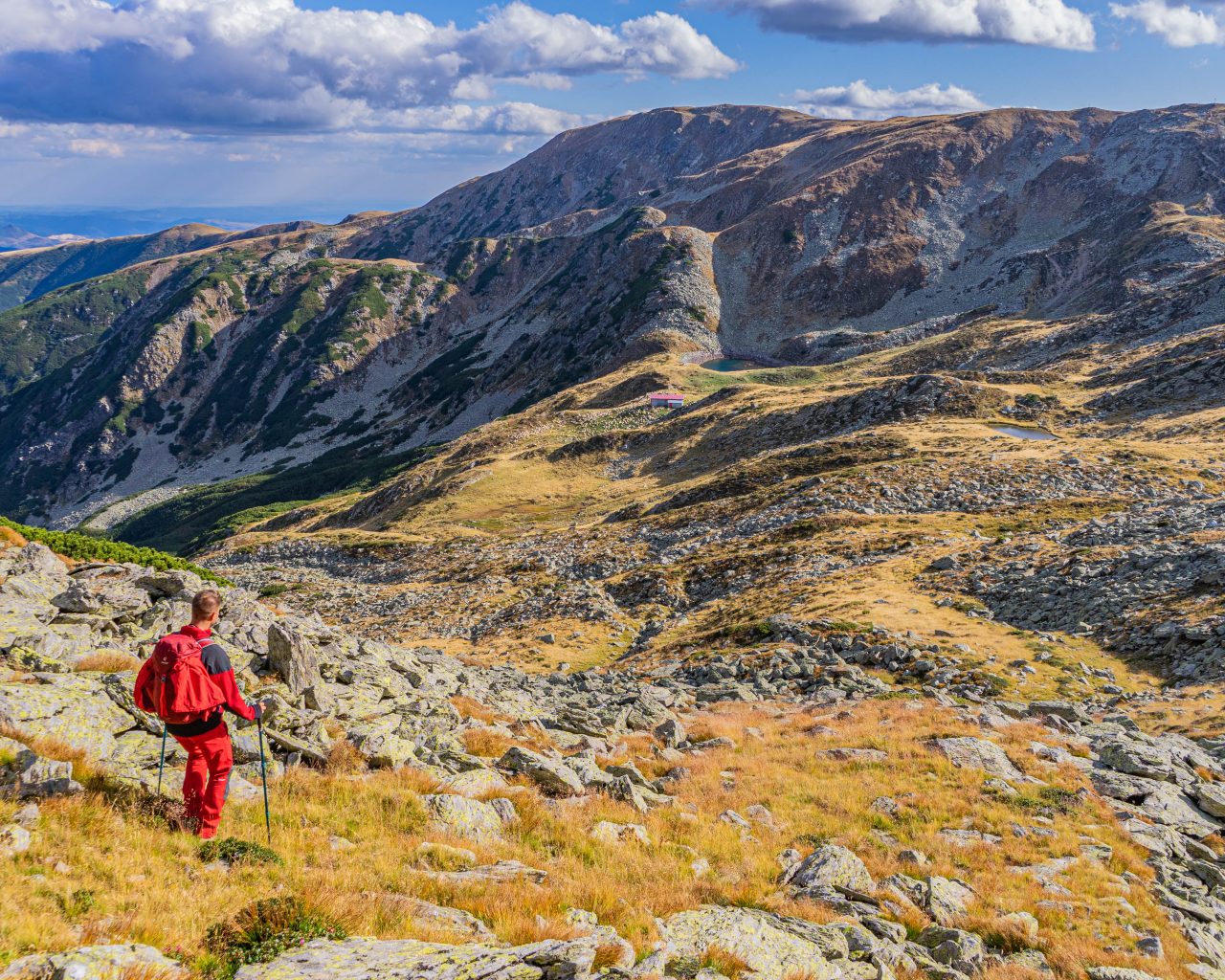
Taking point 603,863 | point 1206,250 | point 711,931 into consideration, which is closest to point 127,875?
point 603,863

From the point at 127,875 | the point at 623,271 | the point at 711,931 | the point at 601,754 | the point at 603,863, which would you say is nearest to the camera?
the point at 127,875

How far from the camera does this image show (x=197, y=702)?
9.61 meters

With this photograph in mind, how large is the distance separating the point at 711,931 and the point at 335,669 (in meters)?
14.2

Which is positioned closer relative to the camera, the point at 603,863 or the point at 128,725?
the point at 603,863

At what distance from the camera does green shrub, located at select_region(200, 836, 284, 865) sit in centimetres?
883

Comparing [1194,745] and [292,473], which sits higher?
[1194,745]

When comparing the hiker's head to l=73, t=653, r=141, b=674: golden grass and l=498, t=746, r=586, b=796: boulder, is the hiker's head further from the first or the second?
l=498, t=746, r=586, b=796: boulder

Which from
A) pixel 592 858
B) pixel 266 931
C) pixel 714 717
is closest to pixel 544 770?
pixel 592 858

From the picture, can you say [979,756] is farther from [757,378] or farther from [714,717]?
[757,378]

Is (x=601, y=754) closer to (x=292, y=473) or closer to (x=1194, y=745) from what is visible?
(x=1194, y=745)

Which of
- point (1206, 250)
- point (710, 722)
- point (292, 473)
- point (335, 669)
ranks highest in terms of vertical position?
point (1206, 250)

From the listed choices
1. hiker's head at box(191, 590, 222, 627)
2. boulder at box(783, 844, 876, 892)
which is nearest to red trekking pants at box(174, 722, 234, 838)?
hiker's head at box(191, 590, 222, 627)

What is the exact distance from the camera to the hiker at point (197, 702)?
9492 mm

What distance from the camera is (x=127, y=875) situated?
7.76 metres
